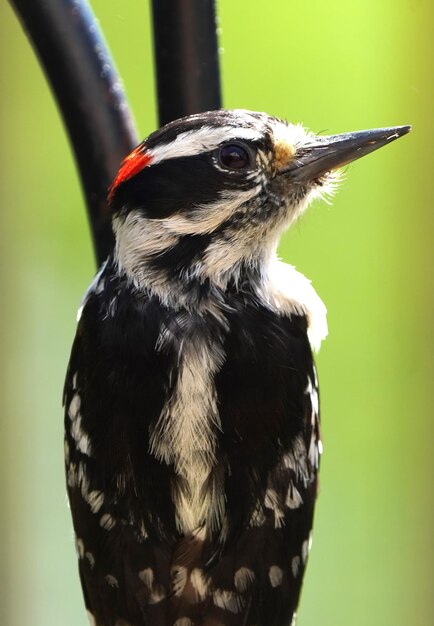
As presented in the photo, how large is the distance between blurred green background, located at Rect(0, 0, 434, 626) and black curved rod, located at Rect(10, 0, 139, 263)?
0.42 feet

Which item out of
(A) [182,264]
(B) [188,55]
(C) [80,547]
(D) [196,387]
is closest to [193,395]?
(D) [196,387]

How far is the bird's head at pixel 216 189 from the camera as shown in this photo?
0.94 metres

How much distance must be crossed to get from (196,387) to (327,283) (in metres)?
0.30

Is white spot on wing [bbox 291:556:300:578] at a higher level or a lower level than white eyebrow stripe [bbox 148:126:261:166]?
lower

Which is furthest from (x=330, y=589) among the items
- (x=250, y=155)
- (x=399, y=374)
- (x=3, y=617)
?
(x=250, y=155)

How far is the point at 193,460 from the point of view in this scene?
A: 3.26 ft

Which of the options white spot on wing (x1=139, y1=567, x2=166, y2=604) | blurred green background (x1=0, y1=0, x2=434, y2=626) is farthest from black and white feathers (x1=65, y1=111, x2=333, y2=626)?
blurred green background (x1=0, y1=0, x2=434, y2=626)

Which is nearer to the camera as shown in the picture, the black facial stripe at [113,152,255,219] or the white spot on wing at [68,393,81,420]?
the black facial stripe at [113,152,255,219]

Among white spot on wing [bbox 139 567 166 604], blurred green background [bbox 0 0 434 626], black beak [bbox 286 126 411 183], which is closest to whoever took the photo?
black beak [bbox 286 126 411 183]

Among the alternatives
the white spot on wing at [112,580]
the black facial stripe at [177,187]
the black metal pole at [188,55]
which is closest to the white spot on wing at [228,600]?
the white spot on wing at [112,580]

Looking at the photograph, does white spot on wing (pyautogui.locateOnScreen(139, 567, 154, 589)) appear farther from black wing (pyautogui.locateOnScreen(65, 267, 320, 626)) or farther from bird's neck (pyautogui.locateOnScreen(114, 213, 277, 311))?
bird's neck (pyautogui.locateOnScreen(114, 213, 277, 311))

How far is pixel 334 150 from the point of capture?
0.97 metres

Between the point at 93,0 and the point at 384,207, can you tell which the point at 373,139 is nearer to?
the point at 384,207

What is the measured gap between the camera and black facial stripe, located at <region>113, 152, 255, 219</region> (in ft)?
3.16
